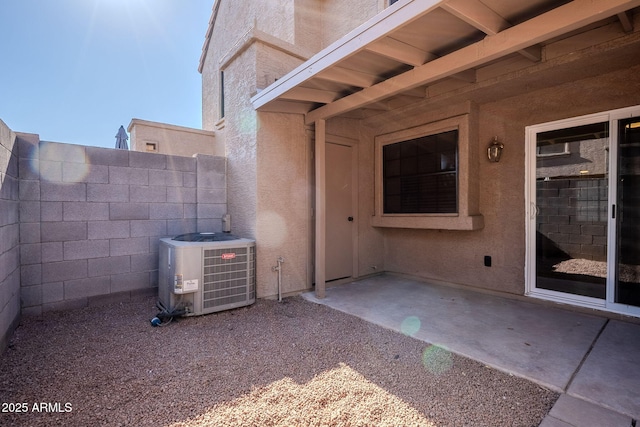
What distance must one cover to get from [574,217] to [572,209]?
0.33 ft

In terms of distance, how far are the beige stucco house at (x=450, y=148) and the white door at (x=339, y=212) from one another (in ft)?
0.08

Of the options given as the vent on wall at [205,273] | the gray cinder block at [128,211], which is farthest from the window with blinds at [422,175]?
the gray cinder block at [128,211]

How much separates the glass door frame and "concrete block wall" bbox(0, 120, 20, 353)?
18.3 feet

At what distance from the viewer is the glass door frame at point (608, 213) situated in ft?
10.6

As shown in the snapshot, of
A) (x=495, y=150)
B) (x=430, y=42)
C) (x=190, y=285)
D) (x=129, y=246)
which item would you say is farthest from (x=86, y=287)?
(x=495, y=150)

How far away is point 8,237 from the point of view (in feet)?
8.59

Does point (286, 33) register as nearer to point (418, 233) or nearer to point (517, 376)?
→ point (418, 233)

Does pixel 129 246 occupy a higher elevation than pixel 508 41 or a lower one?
lower

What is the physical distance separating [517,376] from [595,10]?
2533mm

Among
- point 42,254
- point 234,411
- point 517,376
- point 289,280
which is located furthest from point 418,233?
point 42,254

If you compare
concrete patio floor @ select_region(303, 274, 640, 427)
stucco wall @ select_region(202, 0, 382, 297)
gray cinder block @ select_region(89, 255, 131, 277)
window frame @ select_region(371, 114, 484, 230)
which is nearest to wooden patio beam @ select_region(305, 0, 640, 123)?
stucco wall @ select_region(202, 0, 382, 297)

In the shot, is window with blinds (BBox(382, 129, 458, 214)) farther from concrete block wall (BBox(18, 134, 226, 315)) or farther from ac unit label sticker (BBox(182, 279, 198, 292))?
ac unit label sticker (BBox(182, 279, 198, 292))

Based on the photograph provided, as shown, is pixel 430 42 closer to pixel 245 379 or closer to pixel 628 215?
pixel 628 215

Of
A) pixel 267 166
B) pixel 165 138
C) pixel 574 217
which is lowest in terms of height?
pixel 574 217
